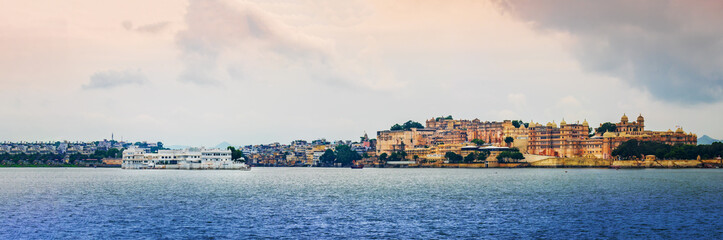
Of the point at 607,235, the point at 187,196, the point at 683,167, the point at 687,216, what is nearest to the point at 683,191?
the point at 687,216

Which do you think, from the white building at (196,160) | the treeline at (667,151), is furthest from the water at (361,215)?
the treeline at (667,151)

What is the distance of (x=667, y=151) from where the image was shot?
195750mm

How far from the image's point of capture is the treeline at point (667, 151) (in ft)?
618

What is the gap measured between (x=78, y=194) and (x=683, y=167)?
157262 millimetres

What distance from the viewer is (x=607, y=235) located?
45031mm

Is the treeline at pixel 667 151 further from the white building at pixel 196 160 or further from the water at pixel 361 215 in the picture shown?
the water at pixel 361 215

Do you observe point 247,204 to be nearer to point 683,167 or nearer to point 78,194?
point 78,194

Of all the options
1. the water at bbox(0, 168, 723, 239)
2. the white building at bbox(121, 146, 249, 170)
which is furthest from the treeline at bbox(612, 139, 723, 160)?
the water at bbox(0, 168, 723, 239)

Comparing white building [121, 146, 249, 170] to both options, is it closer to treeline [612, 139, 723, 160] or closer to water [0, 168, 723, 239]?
treeline [612, 139, 723, 160]

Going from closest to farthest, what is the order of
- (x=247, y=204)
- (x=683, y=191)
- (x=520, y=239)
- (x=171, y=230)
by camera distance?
(x=520, y=239) → (x=171, y=230) → (x=247, y=204) → (x=683, y=191)

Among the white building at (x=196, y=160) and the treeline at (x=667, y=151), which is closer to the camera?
the white building at (x=196, y=160)

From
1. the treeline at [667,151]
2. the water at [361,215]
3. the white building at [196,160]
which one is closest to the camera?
the water at [361,215]

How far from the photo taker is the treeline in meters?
188

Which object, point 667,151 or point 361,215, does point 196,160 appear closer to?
point 667,151
